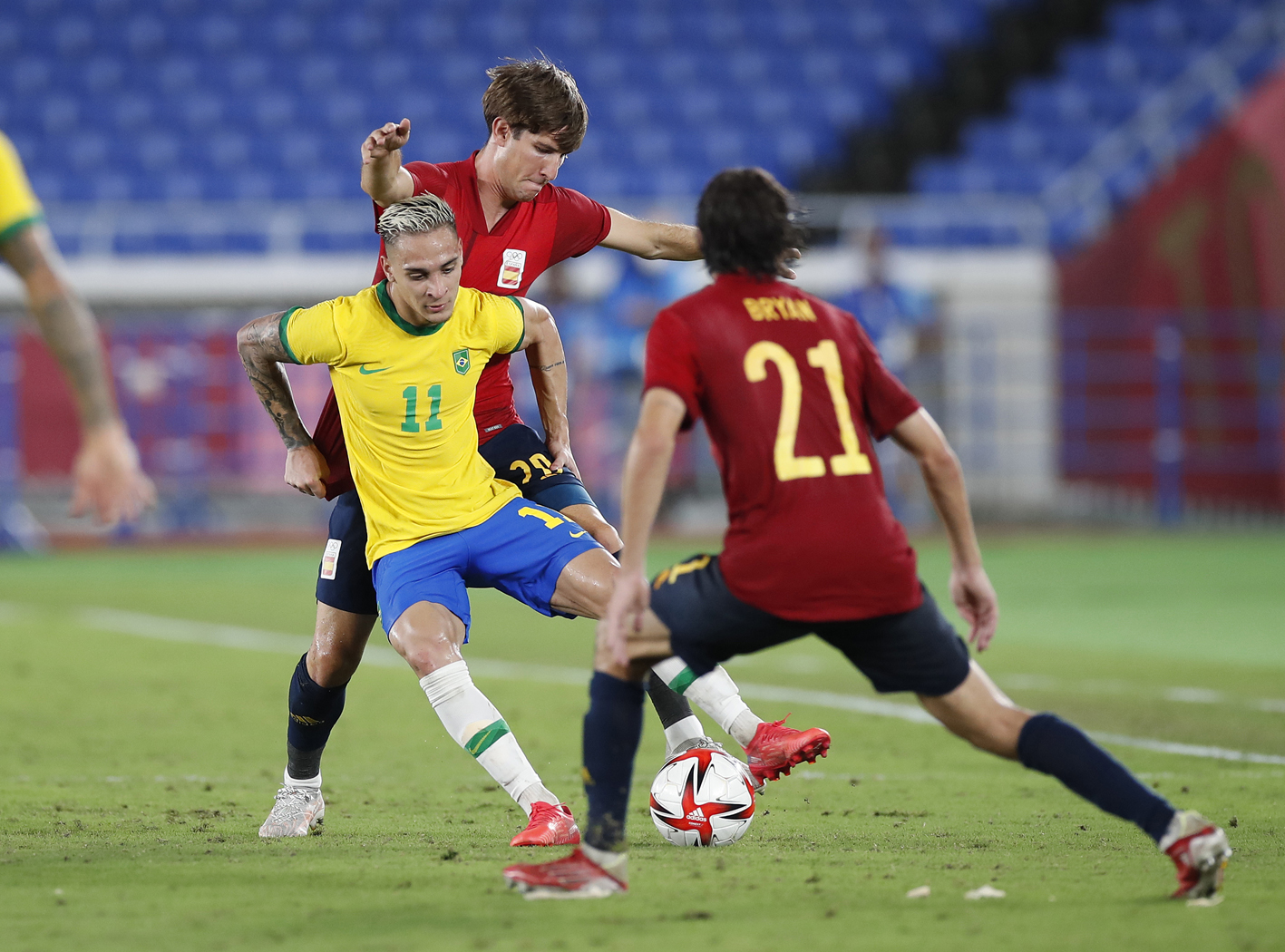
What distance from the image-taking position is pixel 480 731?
4832 mm

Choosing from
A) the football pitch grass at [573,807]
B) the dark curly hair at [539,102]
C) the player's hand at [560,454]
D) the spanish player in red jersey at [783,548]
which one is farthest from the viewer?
the player's hand at [560,454]

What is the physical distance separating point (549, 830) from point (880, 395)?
5.36ft

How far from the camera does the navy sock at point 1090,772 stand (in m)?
3.98

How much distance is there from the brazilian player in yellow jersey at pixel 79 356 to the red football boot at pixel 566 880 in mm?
1383

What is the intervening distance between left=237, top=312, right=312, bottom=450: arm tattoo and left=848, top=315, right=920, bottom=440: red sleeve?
1911mm

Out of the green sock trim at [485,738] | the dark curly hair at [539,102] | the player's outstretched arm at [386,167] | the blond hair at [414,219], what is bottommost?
the green sock trim at [485,738]

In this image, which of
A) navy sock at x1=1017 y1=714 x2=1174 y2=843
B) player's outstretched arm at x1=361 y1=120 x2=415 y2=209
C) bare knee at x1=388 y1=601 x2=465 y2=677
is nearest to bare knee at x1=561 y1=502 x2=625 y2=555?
bare knee at x1=388 y1=601 x2=465 y2=677

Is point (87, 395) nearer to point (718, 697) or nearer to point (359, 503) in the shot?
point (359, 503)

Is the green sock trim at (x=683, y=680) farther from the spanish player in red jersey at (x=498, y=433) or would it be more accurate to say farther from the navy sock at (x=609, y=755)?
the navy sock at (x=609, y=755)

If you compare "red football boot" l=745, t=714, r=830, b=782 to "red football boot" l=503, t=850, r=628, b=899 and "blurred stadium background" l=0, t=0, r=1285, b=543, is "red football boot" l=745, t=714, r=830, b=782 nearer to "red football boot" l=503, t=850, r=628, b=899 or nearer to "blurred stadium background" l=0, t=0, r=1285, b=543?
"red football boot" l=503, t=850, r=628, b=899

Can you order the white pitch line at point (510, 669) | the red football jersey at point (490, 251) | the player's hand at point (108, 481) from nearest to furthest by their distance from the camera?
the player's hand at point (108, 481)
the red football jersey at point (490, 251)
the white pitch line at point (510, 669)

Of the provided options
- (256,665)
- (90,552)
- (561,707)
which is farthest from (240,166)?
(561,707)

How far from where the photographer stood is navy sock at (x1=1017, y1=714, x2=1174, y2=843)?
398 centimetres

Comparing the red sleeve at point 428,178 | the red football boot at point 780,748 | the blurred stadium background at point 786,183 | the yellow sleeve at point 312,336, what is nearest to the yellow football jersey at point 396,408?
the yellow sleeve at point 312,336
